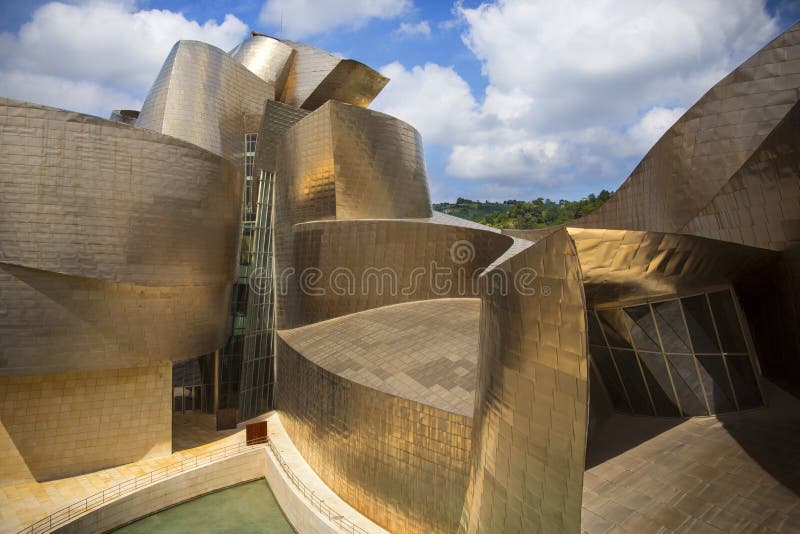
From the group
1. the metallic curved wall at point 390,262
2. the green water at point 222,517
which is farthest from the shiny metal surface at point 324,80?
the green water at point 222,517

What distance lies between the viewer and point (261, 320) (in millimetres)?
20219

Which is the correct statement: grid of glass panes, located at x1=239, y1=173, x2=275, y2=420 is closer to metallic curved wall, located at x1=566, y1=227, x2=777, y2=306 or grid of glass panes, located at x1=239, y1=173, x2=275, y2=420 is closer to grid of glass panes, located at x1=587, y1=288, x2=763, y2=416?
grid of glass panes, located at x1=587, y1=288, x2=763, y2=416

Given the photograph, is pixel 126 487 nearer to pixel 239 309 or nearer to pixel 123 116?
pixel 239 309

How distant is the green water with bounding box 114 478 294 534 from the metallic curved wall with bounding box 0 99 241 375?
4534mm

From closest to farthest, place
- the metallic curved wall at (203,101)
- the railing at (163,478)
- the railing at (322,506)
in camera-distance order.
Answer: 1. the railing at (322,506)
2. the railing at (163,478)
3. the metallic curved wall at (203,101)

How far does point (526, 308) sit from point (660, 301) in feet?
8.33

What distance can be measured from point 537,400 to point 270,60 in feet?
73.7

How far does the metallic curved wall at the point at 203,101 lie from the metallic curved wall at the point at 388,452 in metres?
12.1

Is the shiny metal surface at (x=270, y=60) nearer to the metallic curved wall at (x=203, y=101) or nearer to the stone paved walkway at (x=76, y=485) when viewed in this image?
the metallic curved wall at (x=203, y=101)

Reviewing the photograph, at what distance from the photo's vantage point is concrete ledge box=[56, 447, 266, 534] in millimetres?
12172

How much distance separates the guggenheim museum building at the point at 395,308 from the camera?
5805 millimetres

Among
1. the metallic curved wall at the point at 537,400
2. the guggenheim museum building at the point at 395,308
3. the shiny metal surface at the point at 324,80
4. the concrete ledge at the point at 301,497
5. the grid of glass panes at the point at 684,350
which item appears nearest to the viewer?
the metallic curved wall at the point at 537,400

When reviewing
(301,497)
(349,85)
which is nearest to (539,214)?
(349,85)

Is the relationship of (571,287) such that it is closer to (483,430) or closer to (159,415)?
(483,430)
